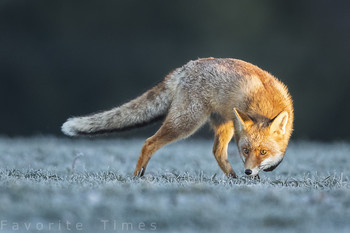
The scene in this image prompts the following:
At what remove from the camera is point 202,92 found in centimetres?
536

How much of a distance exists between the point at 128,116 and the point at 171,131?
1.99ft

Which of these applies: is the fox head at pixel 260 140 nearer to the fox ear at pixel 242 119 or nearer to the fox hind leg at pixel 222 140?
the fox ear at pixel 242 119

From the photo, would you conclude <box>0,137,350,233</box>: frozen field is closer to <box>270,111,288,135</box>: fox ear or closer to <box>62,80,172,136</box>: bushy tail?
<box>270,111,288,135</box>: fox ear

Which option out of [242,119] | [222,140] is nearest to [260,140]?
[242,119]

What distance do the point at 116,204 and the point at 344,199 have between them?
4.69 feet

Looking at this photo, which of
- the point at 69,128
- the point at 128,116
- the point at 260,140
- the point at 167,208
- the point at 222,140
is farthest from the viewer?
the point at 222,140

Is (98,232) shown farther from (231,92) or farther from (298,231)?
(231,92)

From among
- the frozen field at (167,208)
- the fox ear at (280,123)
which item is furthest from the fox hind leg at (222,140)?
the frozen field at (167,208)

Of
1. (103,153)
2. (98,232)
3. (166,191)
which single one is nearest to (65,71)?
(103,153)

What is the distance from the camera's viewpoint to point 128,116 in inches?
221

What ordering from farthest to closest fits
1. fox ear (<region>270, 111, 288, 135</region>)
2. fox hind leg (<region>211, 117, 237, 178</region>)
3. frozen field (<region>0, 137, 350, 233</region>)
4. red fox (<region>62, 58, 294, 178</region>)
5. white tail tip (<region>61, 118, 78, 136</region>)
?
fox hind leg (<region>211, 117, 237, 178</region>)
white tail tip (<region>61, 118, 78, 136</region>)
red fox (<region>62, 58, 294, 178</region>)
fox ear (<region>270, 111, 288, 135</region>)
frozen field (<region>0, 137, 350, 233</region>)

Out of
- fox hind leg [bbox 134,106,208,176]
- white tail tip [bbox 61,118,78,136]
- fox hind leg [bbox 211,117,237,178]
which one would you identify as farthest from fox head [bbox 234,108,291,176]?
white tail tip [bbox 61,118,78,136]

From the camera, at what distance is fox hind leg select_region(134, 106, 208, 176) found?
17.1 feet

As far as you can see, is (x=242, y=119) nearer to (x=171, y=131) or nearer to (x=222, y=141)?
(x=171, y=131)
